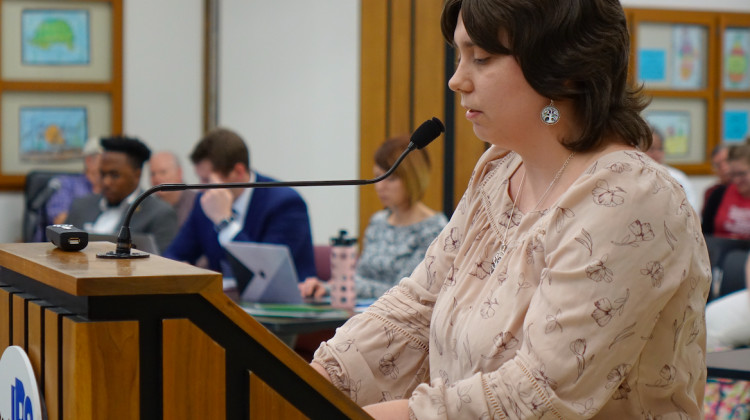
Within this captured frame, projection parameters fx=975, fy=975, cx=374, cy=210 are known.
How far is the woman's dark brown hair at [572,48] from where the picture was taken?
1.38m

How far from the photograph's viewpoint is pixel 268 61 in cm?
643

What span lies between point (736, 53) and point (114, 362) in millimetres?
8350

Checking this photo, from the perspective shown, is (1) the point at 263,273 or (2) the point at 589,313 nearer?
(2) the point at 589,313

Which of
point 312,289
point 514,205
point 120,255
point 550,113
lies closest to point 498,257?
point 514,205

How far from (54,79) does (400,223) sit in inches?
145

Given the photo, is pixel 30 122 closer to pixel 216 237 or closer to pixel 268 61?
pixel 268 61

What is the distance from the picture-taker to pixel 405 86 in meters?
6.36

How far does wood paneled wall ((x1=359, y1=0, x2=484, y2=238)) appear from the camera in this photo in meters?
6.31

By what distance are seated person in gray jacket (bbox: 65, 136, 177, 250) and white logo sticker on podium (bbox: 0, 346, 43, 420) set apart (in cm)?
361

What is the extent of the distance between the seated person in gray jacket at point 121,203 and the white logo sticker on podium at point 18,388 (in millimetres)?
3606

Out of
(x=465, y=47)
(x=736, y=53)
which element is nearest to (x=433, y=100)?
(x=736, y=53)

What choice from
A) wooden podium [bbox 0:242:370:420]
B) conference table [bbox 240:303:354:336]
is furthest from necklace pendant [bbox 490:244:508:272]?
conference table [bbox 240:303:354:336]

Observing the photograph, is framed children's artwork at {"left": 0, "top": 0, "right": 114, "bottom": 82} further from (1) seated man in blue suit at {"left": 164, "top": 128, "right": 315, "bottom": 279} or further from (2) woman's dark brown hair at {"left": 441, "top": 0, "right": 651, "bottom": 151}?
(2) woman's dark brown hair at {"left": 441, "top": 0, "right": 651, "bottom": 151}

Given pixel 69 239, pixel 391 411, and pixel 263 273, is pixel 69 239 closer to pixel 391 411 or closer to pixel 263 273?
pixel 391 411
